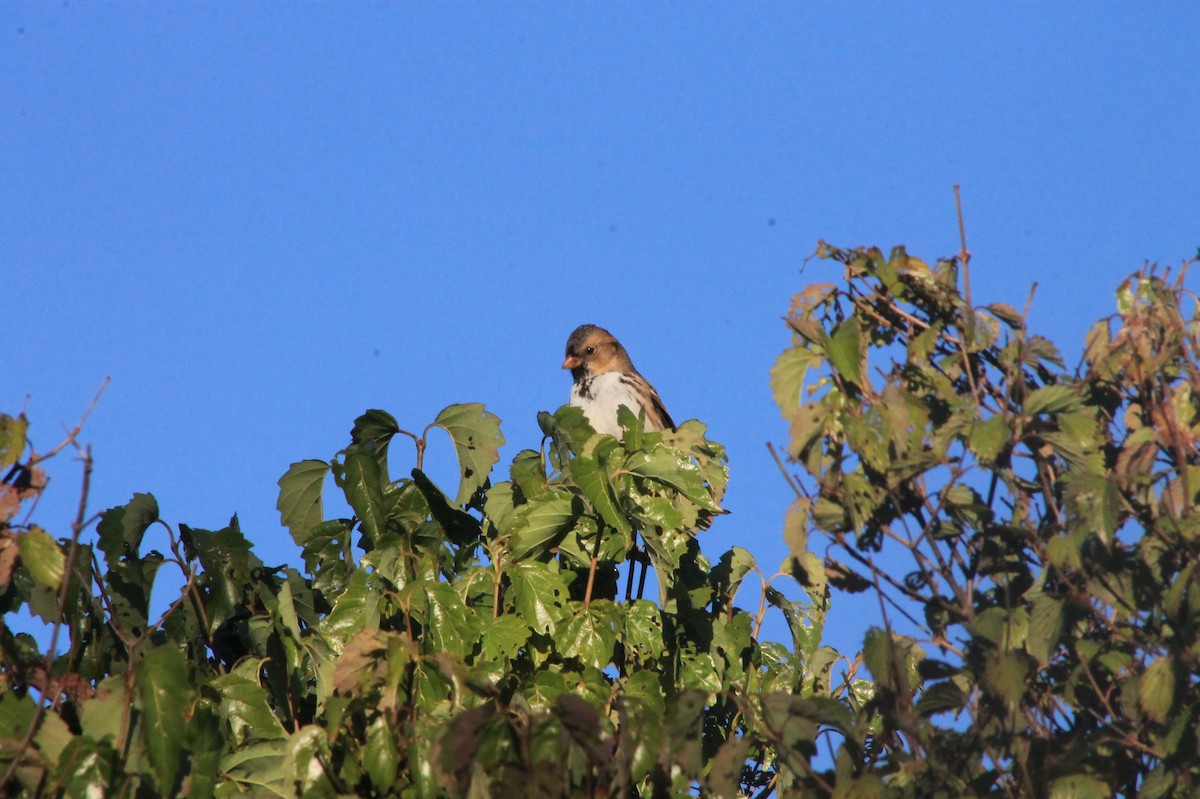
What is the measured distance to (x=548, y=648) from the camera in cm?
430

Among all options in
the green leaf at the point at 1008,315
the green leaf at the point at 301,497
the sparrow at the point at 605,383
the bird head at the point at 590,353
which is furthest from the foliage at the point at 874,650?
Answer: the bird head at the point at 590,353

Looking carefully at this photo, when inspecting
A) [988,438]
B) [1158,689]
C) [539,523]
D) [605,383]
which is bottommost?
[1158,689]

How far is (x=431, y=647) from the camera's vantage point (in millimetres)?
3961

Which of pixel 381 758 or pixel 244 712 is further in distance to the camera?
pixel 244 712

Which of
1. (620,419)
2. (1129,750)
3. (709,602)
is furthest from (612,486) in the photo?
(1129,750)

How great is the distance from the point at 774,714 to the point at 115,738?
58.4 inches

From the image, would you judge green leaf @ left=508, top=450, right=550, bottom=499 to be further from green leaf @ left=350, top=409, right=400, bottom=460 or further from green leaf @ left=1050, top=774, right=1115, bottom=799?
green leaf @ left=1050, top=774, right=1115, bottom=799

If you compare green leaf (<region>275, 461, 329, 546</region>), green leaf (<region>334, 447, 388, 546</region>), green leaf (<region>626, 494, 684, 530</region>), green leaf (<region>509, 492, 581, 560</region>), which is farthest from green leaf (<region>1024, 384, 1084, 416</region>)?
green leaf (<region>275, 461, 329, 546</region>)

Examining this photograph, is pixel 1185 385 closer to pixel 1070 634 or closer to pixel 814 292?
pixel 1070 634

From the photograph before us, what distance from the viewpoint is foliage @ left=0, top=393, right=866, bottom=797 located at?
9.00 ft

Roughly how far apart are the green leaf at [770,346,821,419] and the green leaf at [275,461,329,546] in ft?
7.48

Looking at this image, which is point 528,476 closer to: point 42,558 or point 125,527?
point 125,527

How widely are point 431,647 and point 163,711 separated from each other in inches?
43.9

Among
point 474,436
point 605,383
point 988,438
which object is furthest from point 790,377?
point 605,383
